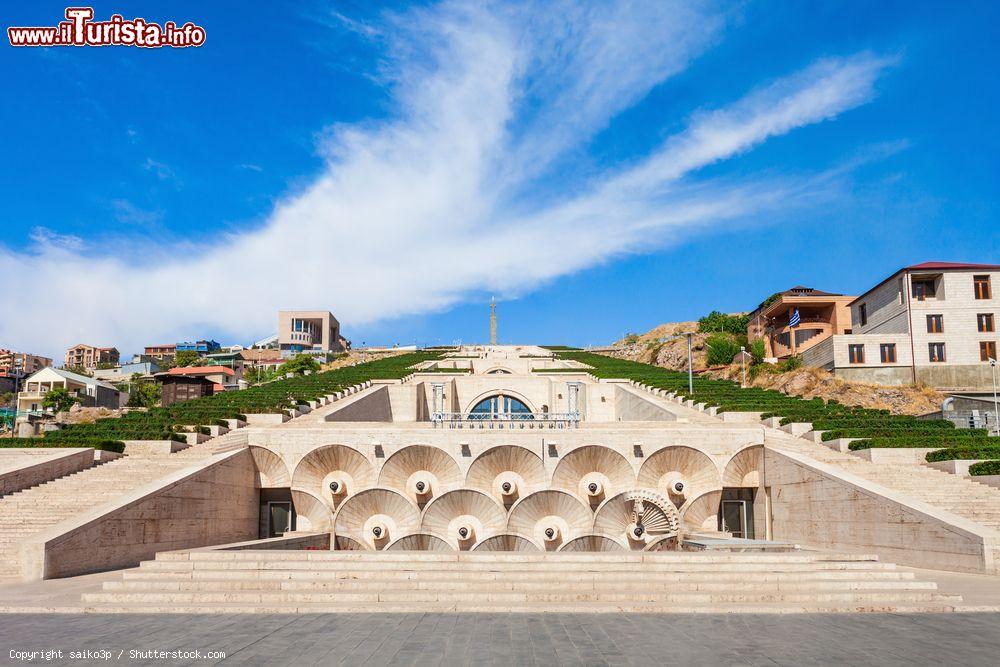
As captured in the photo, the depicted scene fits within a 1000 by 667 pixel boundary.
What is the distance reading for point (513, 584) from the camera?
11367 mm

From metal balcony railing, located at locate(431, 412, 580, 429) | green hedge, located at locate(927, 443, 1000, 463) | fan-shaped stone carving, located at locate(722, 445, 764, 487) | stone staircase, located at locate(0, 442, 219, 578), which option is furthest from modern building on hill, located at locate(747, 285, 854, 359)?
stone staircase, located at locate(0, 442, 219, 578)

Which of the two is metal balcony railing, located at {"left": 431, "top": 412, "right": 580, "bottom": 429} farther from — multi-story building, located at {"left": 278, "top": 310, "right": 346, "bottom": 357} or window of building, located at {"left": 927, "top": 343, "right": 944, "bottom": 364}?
multi-story building, located at {"left": 278, "top": 310, "right": 346, "bottom": 357}

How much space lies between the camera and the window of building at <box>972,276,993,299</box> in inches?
1495

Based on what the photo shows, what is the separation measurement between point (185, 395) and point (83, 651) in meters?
41.7

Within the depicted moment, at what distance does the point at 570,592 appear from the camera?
1088cm

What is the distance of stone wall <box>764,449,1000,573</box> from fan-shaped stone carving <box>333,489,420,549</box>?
11366 millimetres

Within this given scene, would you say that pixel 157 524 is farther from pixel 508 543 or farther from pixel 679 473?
pixel 679 473

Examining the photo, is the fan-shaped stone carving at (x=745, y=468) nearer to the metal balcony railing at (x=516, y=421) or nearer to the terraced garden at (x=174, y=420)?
the metal balcony railing at (x=516, y=421)

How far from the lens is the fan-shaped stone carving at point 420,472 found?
22750 mm

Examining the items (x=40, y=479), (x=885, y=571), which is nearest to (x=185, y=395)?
(x=40, y=479)

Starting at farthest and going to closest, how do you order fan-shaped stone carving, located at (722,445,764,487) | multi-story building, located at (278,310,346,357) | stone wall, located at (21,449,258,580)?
multi-story building, located at (278,310,346,357) < fan-shaped stone carving, located at (722,445,764,487) < stone wall, located at (21,449,258,580)

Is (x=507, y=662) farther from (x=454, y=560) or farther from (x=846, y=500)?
(x=846, y=500)

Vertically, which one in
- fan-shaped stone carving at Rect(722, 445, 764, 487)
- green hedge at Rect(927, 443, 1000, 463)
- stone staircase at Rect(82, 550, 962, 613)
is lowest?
stone staircase at Rect(82, 550, 962, 613)

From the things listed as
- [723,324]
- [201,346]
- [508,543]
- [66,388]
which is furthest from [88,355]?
[508,543]
